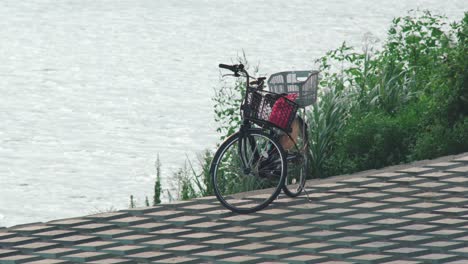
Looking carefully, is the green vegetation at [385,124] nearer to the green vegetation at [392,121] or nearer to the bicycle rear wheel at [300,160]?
the green vegetation at [392,121]

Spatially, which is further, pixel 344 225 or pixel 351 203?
pixel 351 203

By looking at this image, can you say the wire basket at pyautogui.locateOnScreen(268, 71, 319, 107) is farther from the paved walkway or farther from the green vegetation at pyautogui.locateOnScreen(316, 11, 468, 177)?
the green vegetation at pyautogui.locateOnScreen(316, 11, 468, 177)

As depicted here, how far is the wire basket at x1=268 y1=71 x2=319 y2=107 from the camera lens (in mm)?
9578

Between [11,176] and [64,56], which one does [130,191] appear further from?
[64,56]

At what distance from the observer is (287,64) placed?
59.9 ft

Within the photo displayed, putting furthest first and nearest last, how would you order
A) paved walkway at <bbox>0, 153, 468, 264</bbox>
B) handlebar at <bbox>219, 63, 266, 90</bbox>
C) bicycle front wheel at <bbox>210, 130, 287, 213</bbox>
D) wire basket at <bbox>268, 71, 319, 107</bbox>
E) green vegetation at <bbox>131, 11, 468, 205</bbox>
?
green vegetation at <bbox>131, 11, 468, 205</bbox> < wire basket at <bbox>268, 71, 319, 107</bbox> < bicycle front wheel at <bbox>210, 130, 287, 213</bbox> < handlebar at <bbox>219, 63, 266, 90</bbox> < paved walkway at <bbox>0, 153, 468, 264</bbox>

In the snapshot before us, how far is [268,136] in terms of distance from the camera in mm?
9297

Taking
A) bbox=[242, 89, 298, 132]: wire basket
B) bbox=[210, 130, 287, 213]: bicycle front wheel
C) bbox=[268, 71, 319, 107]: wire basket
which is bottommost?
bbox=[210, 130, 287, 213]: bicycle front wheel

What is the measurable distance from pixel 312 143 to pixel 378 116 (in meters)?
0.98

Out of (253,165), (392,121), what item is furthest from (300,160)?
(392,121)

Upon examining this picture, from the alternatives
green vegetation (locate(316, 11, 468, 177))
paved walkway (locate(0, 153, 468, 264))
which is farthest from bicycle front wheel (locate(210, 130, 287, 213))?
green vegetation (locate(316, 11, 468, 177))

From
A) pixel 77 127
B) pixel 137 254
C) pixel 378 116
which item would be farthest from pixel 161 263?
pixel 77 127

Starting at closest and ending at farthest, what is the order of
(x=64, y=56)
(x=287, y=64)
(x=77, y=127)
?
1. (x=77, y=127)
2. (x=287, y=64)
3. (x=64, y=56)

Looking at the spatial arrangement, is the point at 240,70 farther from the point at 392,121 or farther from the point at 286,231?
the point at 392,121
